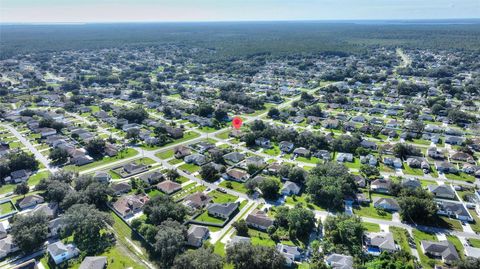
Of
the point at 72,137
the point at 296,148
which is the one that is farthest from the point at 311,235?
the point at 72,137

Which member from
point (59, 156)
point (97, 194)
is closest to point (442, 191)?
point (97, 194)

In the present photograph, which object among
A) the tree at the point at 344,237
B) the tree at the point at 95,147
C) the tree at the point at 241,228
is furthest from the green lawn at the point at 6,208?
the tree at the point at 344,237

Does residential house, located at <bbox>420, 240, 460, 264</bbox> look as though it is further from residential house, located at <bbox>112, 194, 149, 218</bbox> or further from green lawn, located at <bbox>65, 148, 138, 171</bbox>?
green lawn, located at <bbox>65, 148, 138, 171</bbox>

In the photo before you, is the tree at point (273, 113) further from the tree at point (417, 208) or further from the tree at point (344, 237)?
the tree at point (344, 237)

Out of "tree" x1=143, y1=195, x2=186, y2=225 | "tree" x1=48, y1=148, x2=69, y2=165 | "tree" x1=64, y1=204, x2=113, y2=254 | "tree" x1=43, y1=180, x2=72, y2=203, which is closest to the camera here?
"tree" x1=64, y1=204, x2=113, y2=254

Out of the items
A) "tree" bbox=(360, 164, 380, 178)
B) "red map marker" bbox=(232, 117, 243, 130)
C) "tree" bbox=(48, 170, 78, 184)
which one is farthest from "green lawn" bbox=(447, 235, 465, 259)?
"tree" bbox=(48, 170, 78, 184)

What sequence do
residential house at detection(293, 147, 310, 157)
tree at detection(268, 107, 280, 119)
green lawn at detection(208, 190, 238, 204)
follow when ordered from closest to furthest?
green lawn at detection(208, 190, 238, 204)
residential house at detection(293, 147, 310, 157)
tree at detection(268, 107, 280, 119)
